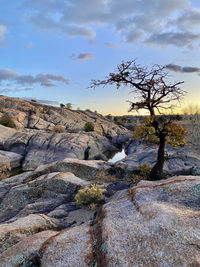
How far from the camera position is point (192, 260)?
12.7ft

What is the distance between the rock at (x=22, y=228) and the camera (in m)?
5.82

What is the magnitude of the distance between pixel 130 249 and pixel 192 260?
1.33 meters

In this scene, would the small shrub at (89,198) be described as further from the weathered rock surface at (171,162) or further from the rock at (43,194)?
the weathered rock surface at (171,162)

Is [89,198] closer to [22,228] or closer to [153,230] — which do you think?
[22,228]

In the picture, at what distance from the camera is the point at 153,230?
189 inches

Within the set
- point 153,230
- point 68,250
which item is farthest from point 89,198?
point 153,230

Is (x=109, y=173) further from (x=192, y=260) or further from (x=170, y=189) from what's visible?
(x=192, y=260)

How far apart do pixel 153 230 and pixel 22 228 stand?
4325 millimetres

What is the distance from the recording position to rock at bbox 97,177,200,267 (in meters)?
4.11

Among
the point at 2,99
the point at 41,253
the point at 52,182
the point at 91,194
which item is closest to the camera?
the point at 41,253

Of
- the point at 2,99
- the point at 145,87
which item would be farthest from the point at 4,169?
the point at 2,99

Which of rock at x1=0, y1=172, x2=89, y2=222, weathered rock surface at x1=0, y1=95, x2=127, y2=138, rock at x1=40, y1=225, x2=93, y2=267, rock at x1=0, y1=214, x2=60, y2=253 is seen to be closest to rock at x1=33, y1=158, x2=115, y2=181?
rock at x1=0, y1=172, x2=89, y2=222

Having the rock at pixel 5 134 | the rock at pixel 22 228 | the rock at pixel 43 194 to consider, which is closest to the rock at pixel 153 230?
the rock at pixel 22 228

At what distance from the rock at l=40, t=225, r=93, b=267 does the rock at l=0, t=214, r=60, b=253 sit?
1.38 meters
